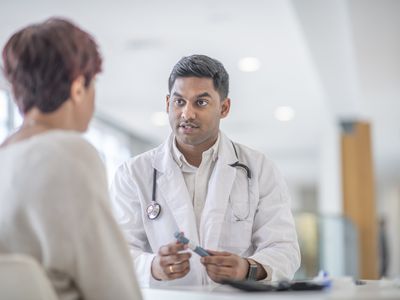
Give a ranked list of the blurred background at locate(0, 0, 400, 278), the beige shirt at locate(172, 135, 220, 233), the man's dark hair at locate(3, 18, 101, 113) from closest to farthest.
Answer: the man's dark hair at locate(3, 18, 101, 113), the beige shirt at locate(172, 135, 220, 233), the blurred background at locate(0, 0, 400, 278)

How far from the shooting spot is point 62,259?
61.0 inches

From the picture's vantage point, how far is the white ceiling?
654cm

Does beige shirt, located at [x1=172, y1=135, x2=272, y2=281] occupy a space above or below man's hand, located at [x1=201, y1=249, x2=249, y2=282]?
above

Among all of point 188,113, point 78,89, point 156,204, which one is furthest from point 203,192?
point 78,89

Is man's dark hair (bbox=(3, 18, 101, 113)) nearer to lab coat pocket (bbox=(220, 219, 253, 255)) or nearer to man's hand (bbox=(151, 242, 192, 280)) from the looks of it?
man's hand (bbox=(151, 242, 192, 280))

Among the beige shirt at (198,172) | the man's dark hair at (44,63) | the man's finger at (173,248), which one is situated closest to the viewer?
the man's dark hair at (44,63)

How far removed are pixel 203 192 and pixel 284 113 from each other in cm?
984

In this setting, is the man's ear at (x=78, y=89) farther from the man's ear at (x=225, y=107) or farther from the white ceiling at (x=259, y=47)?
the white ceiling at (x=259, y=47)

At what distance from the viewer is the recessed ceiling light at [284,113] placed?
38.4ft

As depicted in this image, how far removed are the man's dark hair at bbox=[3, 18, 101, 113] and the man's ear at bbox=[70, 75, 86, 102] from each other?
0.01 m

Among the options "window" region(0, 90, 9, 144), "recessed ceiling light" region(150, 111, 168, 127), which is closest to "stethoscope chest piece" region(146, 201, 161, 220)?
"window" region(0, 90, 9, 144)

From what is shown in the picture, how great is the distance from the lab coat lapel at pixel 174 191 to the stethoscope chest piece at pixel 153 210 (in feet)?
0.13

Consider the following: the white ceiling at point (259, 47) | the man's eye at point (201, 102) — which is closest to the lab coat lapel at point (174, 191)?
the man's eye at point (201, 102)

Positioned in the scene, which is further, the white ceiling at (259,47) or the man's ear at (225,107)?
the white ceiling at (259,47)
